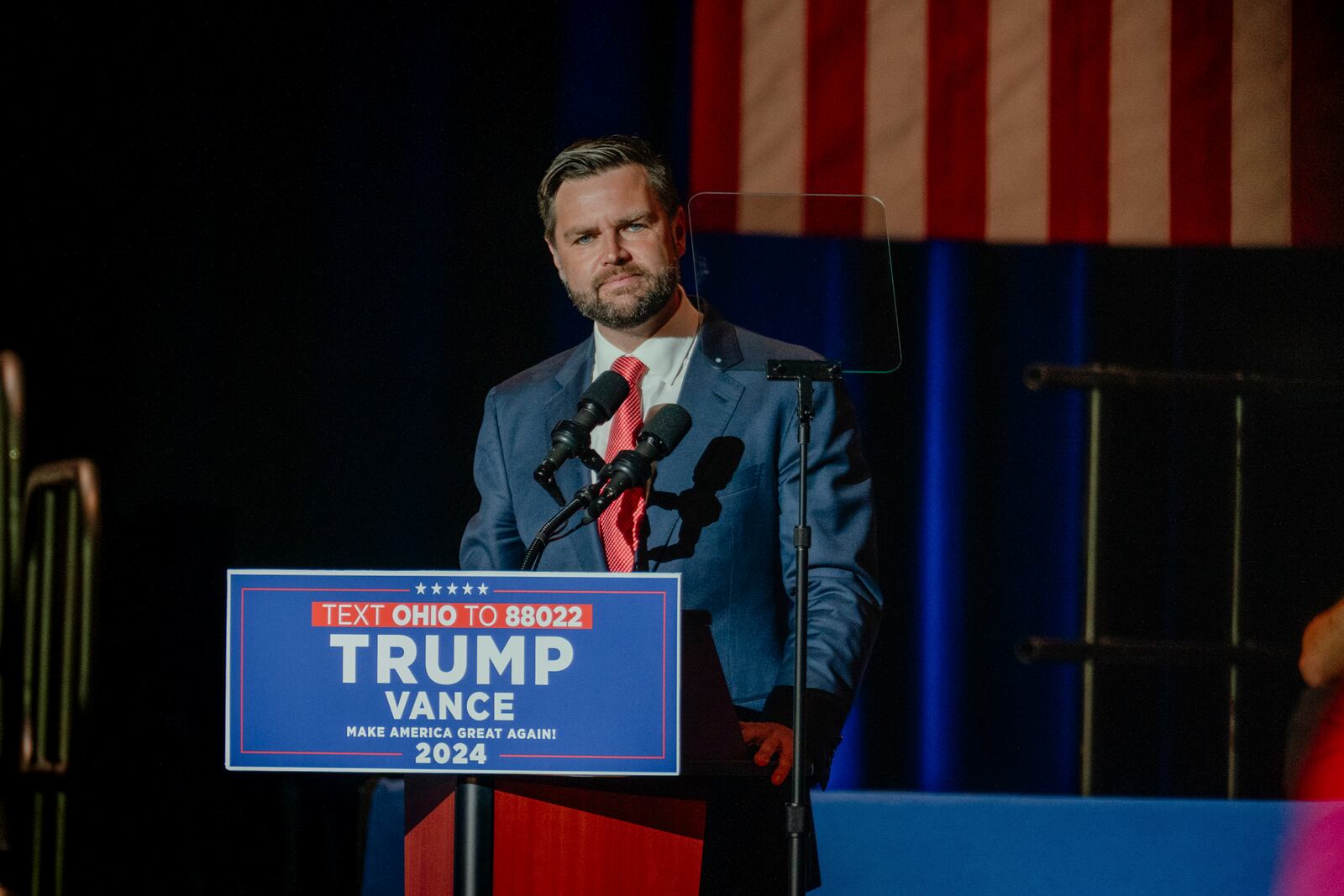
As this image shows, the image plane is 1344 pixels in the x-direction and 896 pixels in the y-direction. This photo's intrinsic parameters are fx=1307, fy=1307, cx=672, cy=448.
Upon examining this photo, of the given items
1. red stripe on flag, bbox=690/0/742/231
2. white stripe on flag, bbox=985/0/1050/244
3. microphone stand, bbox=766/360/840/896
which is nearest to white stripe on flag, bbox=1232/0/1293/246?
white stripe on flag, bbox=985/0/1050/244

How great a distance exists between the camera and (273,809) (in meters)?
2.97

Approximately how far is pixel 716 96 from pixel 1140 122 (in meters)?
1.04

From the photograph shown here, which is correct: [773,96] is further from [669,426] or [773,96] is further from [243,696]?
[243,696]

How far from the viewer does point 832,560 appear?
2061mm

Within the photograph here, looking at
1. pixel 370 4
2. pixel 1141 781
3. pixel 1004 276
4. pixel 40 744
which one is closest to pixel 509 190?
pixel 370 4

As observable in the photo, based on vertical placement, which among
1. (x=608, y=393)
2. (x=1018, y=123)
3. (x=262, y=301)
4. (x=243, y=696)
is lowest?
(x=243, y=696)

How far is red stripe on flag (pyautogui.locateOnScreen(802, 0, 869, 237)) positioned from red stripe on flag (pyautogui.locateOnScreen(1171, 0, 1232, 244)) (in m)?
0.77

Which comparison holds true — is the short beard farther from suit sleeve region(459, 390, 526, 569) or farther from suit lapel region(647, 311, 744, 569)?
suit sleeve region(459, 390, 526, 569)

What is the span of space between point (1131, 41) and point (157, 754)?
2881mm

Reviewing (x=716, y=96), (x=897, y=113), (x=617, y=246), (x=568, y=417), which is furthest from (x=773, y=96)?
(x=568, y=417)

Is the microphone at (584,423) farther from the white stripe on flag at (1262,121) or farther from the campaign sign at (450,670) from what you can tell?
the white stripe on flag at (1262,121)

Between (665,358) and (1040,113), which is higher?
(1040,113)

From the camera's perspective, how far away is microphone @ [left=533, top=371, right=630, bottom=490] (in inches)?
63.9

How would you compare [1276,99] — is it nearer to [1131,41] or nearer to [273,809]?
[1131,41]
